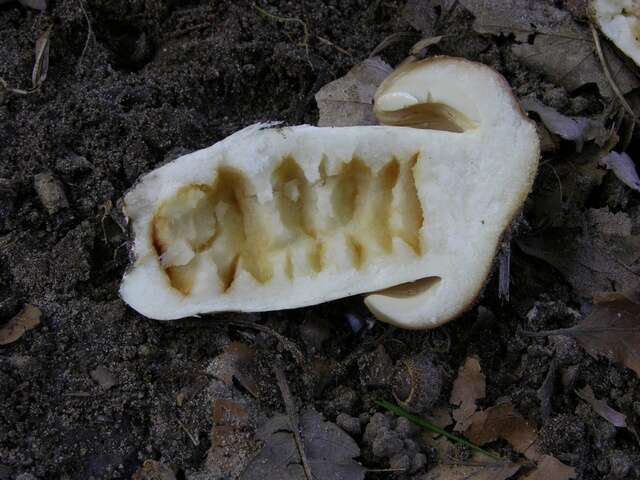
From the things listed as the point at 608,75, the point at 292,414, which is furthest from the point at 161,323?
the point at 608,75

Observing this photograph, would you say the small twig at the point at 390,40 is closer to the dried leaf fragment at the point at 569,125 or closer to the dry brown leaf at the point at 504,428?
the dried leaf fragment at the point at 569,125

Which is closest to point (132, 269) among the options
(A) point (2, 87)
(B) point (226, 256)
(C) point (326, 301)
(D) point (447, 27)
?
(B) point (226, 256)

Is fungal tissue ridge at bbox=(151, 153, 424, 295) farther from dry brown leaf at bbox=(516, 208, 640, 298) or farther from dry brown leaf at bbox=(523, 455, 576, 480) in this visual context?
dry brown leaf at bbox=(523, 455, 576, 480)

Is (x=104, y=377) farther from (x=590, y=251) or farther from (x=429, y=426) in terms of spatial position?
(x=590, y=251)

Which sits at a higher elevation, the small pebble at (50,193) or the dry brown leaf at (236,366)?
the small pebble at (50,193)

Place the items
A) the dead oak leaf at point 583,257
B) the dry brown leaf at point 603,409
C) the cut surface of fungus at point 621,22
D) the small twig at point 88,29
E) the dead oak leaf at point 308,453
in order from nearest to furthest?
the dead oak leaf at point 308,453, the dry brown leaf at point 603,409, the dead oak leaf at point 583,257, the cut surface of fungus at point 621,22, the small twig at point 88,29

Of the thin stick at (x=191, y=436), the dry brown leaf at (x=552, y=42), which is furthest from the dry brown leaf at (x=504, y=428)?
the dry brown leaf at (x=552, y=42)
